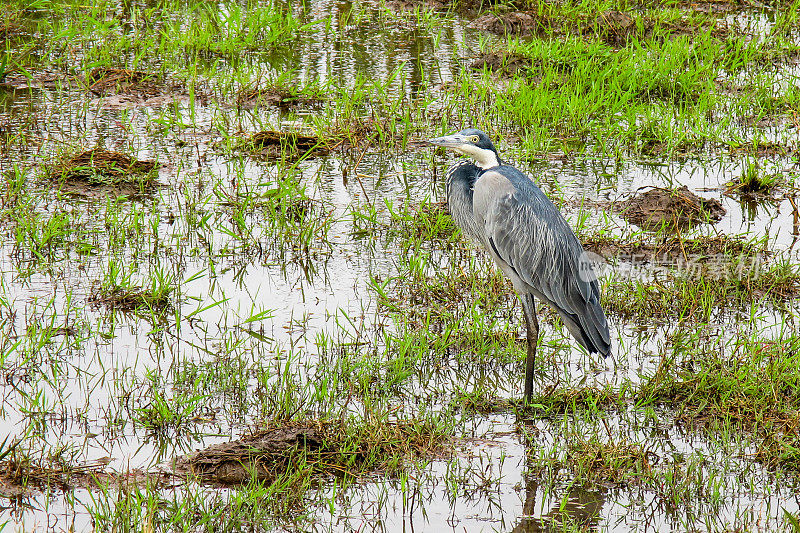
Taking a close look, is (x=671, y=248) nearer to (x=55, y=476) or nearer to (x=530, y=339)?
(x=530, y=339)

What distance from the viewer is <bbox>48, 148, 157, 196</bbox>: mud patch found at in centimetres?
655

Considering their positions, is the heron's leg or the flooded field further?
the heron's leg

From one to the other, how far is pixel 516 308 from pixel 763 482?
1815mm

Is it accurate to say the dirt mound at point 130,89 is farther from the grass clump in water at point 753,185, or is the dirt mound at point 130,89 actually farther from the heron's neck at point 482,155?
the grass clump in water at point 753,185

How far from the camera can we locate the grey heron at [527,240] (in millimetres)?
4734

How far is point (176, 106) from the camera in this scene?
24.7ft

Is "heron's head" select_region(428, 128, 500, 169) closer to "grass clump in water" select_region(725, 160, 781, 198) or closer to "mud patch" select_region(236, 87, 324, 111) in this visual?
"grass clump in water" select_region(725, 160, 781, 198)

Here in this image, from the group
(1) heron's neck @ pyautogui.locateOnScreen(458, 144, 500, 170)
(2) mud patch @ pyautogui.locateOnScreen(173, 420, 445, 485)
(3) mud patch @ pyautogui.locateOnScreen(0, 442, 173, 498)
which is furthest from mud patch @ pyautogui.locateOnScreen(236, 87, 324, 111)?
(3) mud patch @ pyautogui.locateOnScreen(0, 442, 173, 498)

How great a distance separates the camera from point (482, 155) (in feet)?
16.6

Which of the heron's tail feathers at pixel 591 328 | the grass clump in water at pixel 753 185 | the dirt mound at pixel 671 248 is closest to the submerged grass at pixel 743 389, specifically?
the heron's tail feathers at pixel 591 328

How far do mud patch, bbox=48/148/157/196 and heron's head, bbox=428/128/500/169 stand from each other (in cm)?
244

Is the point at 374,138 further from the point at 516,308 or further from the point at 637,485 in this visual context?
the point at 637,485

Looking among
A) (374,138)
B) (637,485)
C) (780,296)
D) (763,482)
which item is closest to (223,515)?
(637,485)

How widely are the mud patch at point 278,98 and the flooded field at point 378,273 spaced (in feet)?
0.10
